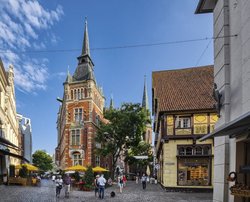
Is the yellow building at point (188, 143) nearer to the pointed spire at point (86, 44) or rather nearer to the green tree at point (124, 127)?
the green tree at point (124, 127)

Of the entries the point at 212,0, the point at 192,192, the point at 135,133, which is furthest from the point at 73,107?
the point at 212,0

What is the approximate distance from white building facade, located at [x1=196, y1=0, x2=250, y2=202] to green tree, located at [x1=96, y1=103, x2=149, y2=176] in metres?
30.1

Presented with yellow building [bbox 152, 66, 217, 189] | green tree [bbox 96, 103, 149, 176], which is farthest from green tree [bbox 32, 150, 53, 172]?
yellow building [bbox 152, 66, 217, 189]

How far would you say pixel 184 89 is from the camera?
26781 millimetres

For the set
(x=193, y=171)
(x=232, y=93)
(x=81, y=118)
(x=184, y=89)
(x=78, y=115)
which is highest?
(x=184, y=89)

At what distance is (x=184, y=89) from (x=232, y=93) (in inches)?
747

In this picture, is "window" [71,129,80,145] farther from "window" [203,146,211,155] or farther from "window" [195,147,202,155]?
"window" [203,146,211,155]

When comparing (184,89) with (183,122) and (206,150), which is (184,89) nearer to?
(183,122)

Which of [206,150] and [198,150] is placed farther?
[198,150]

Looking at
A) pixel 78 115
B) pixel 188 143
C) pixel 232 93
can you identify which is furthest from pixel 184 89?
pixel 78 115

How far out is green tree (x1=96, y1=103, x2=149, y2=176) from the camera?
128ft

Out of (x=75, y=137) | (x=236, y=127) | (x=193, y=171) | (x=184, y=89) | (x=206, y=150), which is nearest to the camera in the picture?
(x=236, y=127)

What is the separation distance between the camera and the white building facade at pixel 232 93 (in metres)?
6.95

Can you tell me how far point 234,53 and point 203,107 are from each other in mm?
Answer: 16008
